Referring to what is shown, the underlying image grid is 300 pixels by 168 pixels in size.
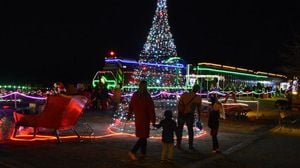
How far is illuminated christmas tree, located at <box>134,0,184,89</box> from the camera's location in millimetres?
35594

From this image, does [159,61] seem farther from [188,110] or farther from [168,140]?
[168,140]

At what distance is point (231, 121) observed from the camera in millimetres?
20562

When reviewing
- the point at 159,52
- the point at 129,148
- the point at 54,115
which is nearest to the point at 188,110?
the point at 129,148

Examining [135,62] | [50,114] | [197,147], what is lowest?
[197,147]

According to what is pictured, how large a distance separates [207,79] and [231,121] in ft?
80.4

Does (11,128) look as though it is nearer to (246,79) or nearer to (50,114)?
(50,114)

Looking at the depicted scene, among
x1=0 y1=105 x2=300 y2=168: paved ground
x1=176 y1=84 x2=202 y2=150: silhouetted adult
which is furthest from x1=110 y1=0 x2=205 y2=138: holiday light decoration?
x1=176 y1=84 x2=202 y2=150: silhouetted adult

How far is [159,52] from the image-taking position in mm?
36438

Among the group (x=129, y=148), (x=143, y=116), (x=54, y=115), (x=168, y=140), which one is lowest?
(x=129, y=148)

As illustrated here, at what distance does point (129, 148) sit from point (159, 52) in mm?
25674

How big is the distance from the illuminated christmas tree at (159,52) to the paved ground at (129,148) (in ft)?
71.2

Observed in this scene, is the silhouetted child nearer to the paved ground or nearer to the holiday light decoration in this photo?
the paved ground

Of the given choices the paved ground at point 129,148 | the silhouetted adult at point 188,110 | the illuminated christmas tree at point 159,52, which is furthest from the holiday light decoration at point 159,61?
the silhouetted adult at point 188,110

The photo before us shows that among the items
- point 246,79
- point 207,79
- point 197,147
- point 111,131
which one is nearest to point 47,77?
point 207,79
